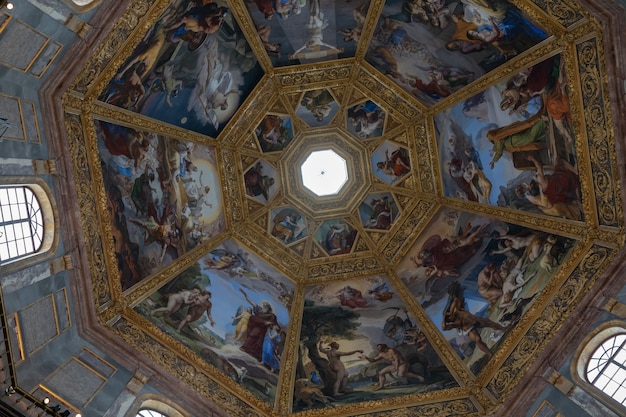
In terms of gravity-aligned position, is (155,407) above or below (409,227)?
below

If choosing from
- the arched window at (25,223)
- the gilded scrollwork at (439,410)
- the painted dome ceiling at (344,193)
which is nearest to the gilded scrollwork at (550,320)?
the painted dome ceiling at (344,193)

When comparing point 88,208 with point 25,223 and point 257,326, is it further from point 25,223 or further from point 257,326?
point 257,326

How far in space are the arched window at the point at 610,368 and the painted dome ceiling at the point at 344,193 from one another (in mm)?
1106

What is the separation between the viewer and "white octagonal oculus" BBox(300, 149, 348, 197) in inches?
784

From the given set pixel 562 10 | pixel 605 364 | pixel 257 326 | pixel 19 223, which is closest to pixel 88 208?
pixel 19 223

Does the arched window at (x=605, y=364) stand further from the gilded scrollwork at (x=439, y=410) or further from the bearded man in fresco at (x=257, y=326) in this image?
the bearded man in fresco at (x=257, y=326)

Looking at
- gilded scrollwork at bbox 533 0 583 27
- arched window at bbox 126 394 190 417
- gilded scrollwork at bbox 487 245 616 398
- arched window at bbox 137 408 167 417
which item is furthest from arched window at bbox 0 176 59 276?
gilded scrollwork at bbox 533 0 583 27

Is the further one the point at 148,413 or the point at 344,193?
the point at 344,193

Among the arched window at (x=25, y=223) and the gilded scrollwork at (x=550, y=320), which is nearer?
the arched window at (x=25, y=223)

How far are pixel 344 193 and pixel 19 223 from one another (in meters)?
10.8

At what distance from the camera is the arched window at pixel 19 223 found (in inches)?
443

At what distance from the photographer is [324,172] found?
2019 centimetres

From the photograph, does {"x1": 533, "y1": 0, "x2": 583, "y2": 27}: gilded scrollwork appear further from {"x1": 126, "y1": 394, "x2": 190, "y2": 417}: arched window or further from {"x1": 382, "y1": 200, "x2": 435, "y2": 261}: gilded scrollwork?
{"x1": 126, "y1": 394, "x2": 190, "y2": 417}: arched window

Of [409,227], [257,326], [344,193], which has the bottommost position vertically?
[257,326]
